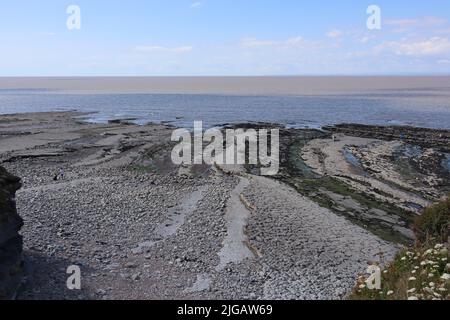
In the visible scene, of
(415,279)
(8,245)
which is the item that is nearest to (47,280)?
(8,245)

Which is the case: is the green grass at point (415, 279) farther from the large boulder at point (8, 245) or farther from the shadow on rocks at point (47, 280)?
the large boulder at point (8, 245)

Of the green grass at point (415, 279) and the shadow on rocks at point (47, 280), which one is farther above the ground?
the green grass at point (415, 279)

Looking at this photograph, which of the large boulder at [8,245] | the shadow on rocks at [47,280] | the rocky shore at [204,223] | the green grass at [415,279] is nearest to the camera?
the green grass at [415,279]

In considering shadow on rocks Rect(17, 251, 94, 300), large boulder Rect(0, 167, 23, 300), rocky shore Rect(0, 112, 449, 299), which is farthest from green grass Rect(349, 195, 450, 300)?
large boulder Rect(0, 167, 23, 300)

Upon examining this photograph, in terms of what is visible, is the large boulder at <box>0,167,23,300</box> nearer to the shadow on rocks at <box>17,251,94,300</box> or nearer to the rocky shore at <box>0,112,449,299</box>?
the shadow on rocks at <box>17,251,94,300</box>

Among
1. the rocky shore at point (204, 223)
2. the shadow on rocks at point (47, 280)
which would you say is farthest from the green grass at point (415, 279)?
the shadow on rocks at point (47, 280)

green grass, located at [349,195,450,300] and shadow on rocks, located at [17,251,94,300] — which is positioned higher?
green grass, located at [349,195,450,300]
